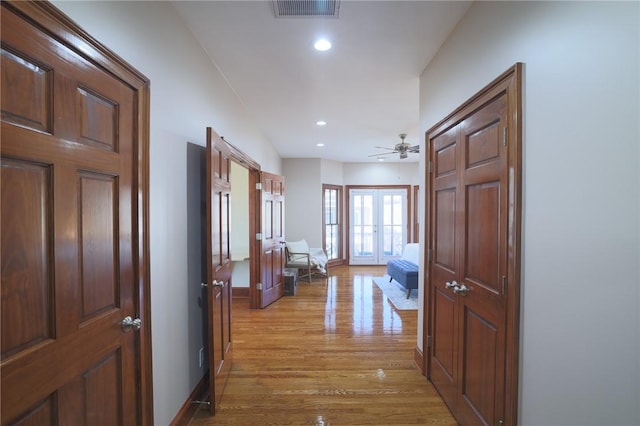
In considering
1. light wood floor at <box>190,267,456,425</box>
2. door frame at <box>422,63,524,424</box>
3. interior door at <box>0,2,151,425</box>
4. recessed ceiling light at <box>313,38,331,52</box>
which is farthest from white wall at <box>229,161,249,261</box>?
door frame at <box>422,63,524,424</box>

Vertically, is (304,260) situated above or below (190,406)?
above

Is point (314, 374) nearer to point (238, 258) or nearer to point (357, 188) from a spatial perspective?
point (238, 258)

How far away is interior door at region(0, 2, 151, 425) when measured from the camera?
866mm

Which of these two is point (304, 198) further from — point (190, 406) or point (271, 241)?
point (190, 406)

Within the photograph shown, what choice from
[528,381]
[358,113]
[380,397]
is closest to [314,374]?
[380,397]

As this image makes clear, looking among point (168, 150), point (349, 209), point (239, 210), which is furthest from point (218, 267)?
point (349, 209)

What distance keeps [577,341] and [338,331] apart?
278 centimetres

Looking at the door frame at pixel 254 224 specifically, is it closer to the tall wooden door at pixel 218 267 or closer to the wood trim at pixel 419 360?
the tall wooden door at pixel 218 267

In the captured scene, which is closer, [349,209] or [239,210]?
[239,210]

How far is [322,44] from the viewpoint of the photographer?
7.09ft

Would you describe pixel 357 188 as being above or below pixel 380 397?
above

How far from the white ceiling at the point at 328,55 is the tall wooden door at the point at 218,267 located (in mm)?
717

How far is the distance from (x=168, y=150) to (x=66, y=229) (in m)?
0.87

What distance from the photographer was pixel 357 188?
7918mm
